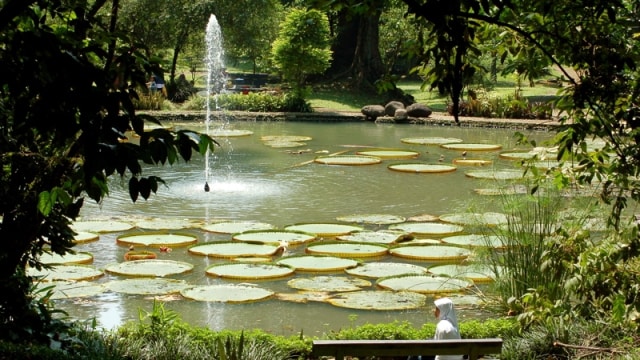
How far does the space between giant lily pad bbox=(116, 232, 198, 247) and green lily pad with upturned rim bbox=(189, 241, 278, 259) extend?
14.2 inches

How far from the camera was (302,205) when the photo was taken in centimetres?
1318

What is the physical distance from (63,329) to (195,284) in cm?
329

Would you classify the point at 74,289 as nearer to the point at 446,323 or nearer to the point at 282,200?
the point at 446,323

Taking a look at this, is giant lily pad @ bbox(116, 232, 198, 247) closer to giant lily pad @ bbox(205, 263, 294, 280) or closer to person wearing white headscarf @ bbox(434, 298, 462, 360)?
giant lily pad @ bbox(205, 263, 294, 280)

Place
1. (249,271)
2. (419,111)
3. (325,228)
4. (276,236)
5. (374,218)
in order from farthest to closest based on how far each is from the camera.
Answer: (419,111), (374,218), (325,228), (276,236), (249,271)

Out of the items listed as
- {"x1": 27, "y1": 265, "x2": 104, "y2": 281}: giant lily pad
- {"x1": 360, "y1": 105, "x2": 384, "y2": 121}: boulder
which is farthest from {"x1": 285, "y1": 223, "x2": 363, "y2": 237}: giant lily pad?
{"x1": 360, "y1": 105, "x2": 384, "y2": 121}: boulder

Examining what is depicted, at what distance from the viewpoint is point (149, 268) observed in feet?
30.6

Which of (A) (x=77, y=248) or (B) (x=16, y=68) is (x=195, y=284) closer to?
(A) (x=77, y=248)

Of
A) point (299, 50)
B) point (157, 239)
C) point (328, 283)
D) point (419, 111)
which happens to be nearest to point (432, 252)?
point (328, 283)

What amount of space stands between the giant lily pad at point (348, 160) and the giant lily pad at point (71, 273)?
8572 millimetres

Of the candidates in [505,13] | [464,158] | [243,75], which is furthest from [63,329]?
[243,75]

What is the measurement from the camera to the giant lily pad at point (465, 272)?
8.62m

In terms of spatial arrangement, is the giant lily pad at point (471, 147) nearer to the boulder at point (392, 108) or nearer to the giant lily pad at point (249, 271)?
the boulder at point (392, 108)

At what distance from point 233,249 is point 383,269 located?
173cm
